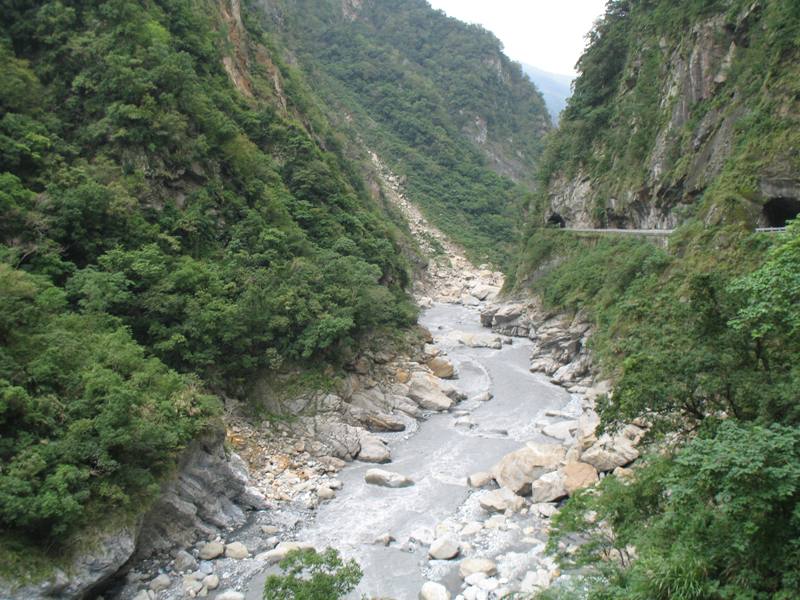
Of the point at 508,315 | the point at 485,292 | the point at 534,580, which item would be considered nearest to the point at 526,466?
the point at 534,580

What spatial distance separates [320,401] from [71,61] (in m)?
17.4

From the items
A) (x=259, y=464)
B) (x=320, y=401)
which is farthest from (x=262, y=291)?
(x=259, y=464)

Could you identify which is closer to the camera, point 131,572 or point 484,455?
point 131,572

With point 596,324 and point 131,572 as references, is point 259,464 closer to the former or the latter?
point 131,572

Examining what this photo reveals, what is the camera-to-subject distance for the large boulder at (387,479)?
18.0 m

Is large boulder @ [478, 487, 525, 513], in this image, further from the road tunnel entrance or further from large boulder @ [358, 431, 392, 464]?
the road tunnel entrance

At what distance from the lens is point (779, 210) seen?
2100cm

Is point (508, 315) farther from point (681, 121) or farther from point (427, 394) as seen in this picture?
point (427, 394)

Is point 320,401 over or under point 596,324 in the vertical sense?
under

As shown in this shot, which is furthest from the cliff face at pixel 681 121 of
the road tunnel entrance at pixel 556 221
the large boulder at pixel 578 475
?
the large boulder at pixel 578 475

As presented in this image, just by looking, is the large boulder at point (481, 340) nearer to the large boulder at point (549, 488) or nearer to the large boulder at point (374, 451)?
the large boulder at point (374, 451)

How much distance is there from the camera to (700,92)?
28250 mm

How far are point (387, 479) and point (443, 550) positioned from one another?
455 centimetres

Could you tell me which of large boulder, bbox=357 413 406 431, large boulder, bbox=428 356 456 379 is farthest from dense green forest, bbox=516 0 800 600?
large boulder, bbox=428 356 456 379
